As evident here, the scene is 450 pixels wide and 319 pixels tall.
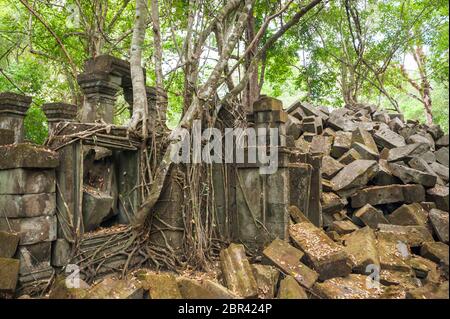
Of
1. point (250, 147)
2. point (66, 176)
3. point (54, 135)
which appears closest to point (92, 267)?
point (66, 176)

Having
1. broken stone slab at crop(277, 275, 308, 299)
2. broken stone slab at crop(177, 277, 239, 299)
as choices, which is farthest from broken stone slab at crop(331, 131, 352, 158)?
broken stone slab at crop(177, 277, 239, 299)

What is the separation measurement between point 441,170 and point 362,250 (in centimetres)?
333

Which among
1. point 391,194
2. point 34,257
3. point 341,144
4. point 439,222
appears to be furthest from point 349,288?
point 341,144

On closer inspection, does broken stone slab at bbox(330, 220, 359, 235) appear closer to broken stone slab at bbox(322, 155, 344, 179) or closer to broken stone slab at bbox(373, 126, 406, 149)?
broken stone slab at bbox(322, 155, 344, 179)

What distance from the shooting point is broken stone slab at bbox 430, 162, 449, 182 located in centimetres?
683

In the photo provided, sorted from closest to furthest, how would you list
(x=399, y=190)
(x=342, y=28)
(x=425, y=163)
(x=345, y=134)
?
1. (x=399, y=190)
2. (x=425, y=163)
3. (x=345, y=134)
4. (x=342, y=28)

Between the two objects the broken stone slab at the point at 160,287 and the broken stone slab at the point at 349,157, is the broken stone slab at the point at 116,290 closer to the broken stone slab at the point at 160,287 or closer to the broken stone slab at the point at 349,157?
the broken stone slab at the point at 160,287

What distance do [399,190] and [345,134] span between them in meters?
2.29

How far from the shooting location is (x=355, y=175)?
6.49m

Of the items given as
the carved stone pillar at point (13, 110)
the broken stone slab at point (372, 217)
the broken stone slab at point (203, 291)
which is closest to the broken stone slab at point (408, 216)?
the broken stone slab at point (372, 217)

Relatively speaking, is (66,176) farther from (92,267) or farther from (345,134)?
(345,134)

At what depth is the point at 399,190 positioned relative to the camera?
20.9ft

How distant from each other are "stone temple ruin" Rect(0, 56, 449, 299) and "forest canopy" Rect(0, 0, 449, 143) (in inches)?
46.4

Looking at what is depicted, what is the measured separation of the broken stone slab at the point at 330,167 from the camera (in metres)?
6.93
